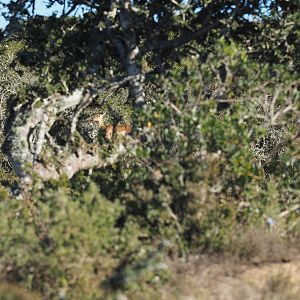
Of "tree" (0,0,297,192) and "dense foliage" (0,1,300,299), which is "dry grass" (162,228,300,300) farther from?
"tree" (0,0,297,192)

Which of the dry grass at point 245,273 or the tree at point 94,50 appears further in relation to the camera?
the tree at point 94,50

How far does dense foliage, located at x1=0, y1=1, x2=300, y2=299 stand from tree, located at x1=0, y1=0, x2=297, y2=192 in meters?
0.03

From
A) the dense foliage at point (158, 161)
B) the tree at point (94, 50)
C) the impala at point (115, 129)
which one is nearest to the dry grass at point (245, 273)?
the dense foliage at point (158, 161)

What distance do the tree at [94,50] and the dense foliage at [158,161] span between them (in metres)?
0.03

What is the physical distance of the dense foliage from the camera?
204 inches

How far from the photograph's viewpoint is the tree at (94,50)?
7668 millimetres

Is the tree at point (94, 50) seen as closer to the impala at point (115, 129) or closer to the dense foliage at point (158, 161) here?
the dense foliage at point (158, 161)

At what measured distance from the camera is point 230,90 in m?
7.34

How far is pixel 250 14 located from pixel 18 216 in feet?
16.2

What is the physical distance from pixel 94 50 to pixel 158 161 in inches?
126

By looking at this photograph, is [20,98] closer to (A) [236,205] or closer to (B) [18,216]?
(B) [18,216]

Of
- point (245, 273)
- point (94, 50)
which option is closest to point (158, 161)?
point (245, 273)

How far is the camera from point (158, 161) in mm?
6672

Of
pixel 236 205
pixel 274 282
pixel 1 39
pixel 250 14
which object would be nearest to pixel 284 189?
pixel 236 205
